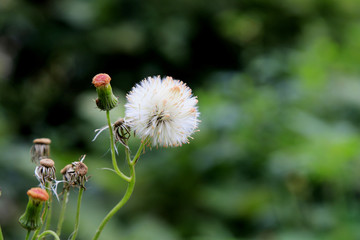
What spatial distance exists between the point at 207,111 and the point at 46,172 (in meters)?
1.61

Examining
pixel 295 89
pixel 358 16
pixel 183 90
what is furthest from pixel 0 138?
pixel 358 16

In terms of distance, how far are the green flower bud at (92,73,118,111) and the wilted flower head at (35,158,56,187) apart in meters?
0.12

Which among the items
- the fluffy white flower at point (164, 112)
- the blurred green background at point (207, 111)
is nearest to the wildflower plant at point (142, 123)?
the fluffy white flower at point (164, 112)

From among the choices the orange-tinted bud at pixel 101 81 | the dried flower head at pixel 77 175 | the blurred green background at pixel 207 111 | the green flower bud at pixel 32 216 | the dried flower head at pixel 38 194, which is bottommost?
the green flower bud at pixel 32 216

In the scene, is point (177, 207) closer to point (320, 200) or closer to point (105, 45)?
point (320, 200)

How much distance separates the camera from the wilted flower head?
73 cm

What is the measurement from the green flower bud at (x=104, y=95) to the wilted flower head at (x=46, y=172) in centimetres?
12

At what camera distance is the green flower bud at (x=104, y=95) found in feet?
2.32

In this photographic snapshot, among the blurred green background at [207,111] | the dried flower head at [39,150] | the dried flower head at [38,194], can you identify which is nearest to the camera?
the dried flower head at [38,194]

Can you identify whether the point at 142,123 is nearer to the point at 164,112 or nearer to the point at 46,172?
the point at 164,112

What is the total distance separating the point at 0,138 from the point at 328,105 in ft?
6.23

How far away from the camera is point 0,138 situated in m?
2.76

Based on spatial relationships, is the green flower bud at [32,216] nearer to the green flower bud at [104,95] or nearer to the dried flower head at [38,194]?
the dried flower head at [38,194]

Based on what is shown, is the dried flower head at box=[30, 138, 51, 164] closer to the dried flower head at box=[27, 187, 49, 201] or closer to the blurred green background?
the dried flower head at box=[27, 187, 49, 201]
